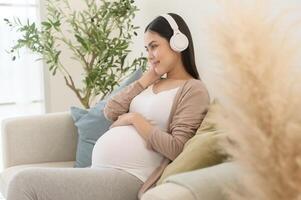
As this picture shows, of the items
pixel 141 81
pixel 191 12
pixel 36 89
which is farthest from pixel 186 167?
pixel 36 89

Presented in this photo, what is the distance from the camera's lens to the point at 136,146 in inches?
67.6

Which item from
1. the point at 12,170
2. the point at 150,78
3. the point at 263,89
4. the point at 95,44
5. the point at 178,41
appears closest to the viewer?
the point at 263,89

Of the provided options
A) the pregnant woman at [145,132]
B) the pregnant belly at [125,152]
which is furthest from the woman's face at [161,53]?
the pregnant belly at [125,152]

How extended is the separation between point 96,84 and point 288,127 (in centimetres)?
234

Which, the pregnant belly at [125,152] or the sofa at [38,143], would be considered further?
the sofa at [38,143]

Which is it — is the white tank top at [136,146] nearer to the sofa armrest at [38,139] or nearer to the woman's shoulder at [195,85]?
the woman's shoulder at [195,85]

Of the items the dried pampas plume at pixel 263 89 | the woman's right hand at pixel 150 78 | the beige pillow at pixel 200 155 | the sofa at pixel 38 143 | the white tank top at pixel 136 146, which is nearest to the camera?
the dried pampas plume at pixel 263 89

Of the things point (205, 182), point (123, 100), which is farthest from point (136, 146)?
point (205, 182)

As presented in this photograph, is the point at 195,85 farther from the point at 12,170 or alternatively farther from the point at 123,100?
the point at 12,170

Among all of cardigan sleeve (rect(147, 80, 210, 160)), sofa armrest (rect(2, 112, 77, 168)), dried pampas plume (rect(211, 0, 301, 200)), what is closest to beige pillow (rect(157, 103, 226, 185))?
Answer: cardigan sleeve (rect(147, 80, 210, 160))

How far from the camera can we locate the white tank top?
1.69 meters

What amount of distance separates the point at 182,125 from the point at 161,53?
0.37 m

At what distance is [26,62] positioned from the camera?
335 cm

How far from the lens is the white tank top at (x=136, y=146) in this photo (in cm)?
169
